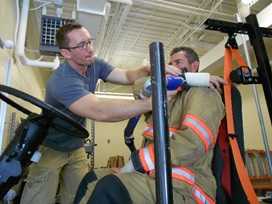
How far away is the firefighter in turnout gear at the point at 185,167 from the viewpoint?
0.92 m

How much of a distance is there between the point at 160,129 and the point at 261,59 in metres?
1.32

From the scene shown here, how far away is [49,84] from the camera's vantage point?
5.20ft

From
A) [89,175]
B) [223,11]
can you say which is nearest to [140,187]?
[89,175]

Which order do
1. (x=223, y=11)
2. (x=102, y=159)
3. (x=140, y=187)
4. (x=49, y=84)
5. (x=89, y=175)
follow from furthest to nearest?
(x=102, y=159) → (x=223, y=11) → (x=49, y=84) → (x=89, y=175) → (x=140, y=187)

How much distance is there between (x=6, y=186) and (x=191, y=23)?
3.65 metres

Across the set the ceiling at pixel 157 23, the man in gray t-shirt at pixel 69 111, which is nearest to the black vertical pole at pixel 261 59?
the man in gray t-shirt at pixel 69 111

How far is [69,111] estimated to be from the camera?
1629 millimetres

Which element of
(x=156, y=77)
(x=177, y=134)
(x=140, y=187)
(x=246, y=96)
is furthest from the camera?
(x=246, y=96)

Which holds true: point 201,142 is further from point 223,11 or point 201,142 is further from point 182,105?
point 223,11

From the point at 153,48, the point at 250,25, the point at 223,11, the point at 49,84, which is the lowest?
the point at 153,48

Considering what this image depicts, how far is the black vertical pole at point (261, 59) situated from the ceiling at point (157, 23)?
1513 mm

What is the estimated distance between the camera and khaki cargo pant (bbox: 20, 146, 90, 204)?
154 centimetres

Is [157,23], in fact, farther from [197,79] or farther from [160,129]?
[160,129]

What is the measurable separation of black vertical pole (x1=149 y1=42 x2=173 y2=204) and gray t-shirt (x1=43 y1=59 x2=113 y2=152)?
27.2 inches
